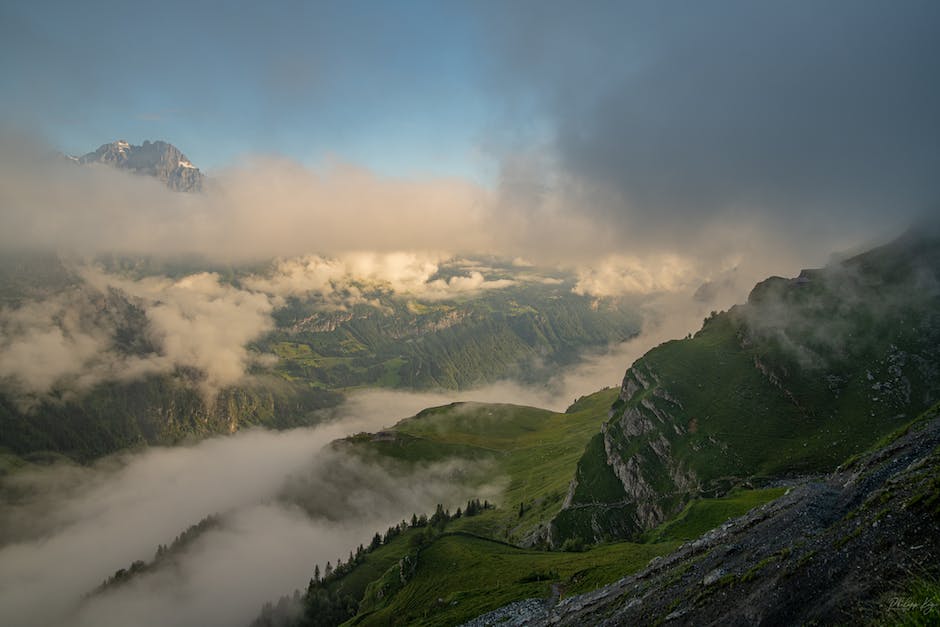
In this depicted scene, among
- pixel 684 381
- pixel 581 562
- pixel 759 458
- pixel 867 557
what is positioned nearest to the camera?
pixel 867 557

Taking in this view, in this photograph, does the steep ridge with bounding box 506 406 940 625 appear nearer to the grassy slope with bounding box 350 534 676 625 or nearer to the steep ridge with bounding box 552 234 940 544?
the grassy slope with bounding box 350 534 676 625

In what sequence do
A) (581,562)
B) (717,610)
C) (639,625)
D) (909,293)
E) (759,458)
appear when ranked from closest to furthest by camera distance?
(717,610) < (639,625) < (581,562) < (759,458) < (909,293)

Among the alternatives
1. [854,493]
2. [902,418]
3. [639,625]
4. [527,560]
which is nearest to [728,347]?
[902,418]

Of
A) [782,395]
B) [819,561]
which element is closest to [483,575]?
[819,561]

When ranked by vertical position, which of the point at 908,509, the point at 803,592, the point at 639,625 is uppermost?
the point at 908,509

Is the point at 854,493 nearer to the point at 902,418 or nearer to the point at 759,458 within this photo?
the point at 759,458

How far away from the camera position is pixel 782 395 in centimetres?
15175

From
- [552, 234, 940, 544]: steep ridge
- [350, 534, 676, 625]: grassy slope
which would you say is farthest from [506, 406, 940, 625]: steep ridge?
[552, 234, 940, 544]: steep ridge

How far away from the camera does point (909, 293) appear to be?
6068 inches

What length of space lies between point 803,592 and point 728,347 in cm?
19490

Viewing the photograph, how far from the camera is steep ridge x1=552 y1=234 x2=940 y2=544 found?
127 meters

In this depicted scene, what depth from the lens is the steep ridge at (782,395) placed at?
416ft

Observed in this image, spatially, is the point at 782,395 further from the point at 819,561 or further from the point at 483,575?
the point at 819,561

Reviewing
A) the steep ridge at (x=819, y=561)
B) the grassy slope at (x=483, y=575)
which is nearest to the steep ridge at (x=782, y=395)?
the grassy slope at (x=483, y=575)
